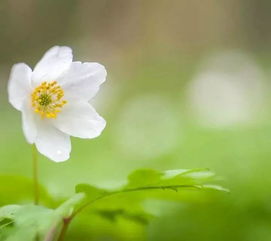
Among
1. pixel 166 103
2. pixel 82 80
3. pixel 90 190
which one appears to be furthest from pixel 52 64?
pixel 166 103

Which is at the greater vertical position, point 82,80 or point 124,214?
point 82,80

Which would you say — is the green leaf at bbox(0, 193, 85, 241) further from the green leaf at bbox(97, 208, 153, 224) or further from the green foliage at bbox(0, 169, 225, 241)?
the green leaf at bbox(97, 208, 153, 224)

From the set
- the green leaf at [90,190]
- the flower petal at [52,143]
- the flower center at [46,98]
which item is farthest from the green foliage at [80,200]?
the flower center at [46,98]

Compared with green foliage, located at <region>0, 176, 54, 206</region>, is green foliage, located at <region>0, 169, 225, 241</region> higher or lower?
lower

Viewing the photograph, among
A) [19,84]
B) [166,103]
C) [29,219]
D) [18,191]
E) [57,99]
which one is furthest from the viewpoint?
[166,103]

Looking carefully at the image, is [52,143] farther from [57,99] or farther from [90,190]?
[90,190]

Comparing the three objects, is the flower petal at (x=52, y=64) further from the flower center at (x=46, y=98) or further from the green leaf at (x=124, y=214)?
the green leaf at (x=124, y=214)

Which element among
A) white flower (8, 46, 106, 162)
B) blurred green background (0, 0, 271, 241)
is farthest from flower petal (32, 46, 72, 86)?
blurred green background (0, 0, 271, 241)
